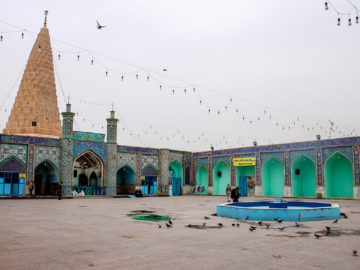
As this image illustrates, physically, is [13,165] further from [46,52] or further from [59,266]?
[59,266]

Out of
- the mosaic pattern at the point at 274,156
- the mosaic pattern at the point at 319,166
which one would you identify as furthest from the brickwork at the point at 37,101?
the mosaic pattern at the point at 319,166

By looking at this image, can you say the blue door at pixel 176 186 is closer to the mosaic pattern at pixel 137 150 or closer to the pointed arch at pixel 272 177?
the mosaic pattern at pixel 137 150

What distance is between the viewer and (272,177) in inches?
1153

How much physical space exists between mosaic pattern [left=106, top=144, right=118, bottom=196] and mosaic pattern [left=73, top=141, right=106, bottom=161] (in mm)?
398

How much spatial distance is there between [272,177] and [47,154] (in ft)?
59.1

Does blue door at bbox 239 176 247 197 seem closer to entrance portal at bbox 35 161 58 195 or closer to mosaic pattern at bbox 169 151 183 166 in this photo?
mosaic pattern at bbox 169 151 183 166

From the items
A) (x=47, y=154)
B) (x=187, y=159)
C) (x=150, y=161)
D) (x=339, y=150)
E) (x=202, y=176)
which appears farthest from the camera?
(x=202, y=176)

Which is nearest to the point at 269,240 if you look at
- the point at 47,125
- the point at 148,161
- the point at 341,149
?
the point at 341,149

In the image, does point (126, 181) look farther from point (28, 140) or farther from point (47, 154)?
point (28, 140)

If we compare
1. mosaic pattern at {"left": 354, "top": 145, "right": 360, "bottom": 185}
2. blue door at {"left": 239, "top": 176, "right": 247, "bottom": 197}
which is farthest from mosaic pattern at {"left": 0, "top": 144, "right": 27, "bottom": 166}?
mosaic pattern at {"left": 354, "top": 145, "right": 360, "bottom": 185}

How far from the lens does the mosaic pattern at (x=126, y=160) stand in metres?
28.4

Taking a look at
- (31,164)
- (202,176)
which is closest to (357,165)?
(202,176)

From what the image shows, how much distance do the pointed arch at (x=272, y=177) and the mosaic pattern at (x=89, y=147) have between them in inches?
515

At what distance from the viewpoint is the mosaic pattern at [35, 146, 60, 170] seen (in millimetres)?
23875
